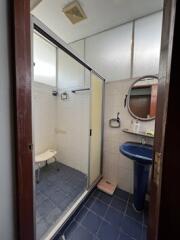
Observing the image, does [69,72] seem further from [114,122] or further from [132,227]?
[132,227]

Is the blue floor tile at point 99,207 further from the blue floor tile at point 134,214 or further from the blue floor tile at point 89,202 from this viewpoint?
the blue floor tile at point 134,214

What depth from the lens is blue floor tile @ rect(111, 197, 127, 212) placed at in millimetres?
1642

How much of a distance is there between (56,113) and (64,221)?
2049 millimetres

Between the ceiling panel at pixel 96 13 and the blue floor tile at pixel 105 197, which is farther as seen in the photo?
the blue floor tile at pixel 105 197

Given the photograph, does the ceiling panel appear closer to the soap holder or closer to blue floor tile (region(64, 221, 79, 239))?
the soap holder

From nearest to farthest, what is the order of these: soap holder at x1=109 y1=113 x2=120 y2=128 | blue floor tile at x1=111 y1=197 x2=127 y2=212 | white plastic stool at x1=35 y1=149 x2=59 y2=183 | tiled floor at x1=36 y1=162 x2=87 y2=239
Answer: tiled floor at x1=36 y1=162 x2=87 y2=239, blue floor tile at x1=111 y1=197 x2=127 y2=212, soap holder at x1=109 y1=113 x2=120 y2=128, white plastic stool at x1=35 y1=149 x2=59 y2=183

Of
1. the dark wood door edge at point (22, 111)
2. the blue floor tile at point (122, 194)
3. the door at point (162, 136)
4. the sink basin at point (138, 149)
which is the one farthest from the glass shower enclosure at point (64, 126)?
the door at point (162, 136)

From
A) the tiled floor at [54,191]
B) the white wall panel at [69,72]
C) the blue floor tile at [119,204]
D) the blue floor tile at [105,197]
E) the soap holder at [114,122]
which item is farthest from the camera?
the white wall panel at [69,72]

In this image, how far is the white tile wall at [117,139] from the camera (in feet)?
6.34

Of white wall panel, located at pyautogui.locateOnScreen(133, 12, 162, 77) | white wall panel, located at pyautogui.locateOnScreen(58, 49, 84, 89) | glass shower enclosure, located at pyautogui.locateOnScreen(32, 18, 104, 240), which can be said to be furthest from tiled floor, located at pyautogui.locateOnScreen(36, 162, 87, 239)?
white wall panel, located at pyautogui.locateOnScreen(133, 12, 162, 77)

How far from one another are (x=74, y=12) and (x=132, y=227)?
2861 millimetres

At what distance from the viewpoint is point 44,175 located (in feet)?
7.57

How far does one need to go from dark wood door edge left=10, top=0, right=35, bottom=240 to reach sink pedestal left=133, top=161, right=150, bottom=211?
1.31 meters

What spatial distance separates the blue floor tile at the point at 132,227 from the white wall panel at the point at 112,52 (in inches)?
78.0
